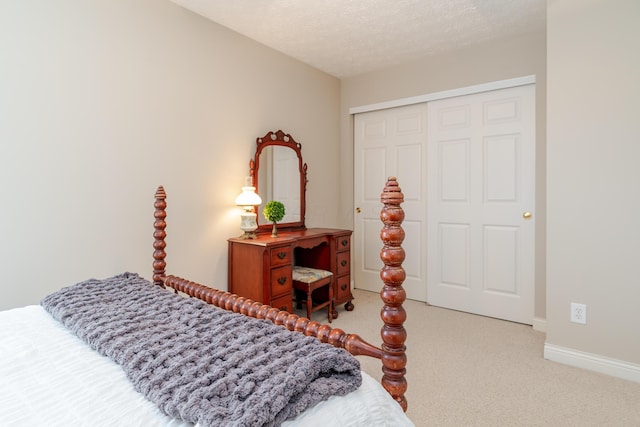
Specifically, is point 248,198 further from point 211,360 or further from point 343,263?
point 211,360

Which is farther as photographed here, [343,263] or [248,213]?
[343,263]

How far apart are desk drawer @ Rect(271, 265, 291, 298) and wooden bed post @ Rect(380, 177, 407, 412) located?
166 cm

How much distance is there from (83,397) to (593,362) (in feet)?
9.07

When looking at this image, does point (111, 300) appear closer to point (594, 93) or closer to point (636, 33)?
point (594, 93)

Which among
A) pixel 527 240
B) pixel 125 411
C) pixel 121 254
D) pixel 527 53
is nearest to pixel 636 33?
pixel 527 53

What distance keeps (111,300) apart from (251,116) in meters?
2.07

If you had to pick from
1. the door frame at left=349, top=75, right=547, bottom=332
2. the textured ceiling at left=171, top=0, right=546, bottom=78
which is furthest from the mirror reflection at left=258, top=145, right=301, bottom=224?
the door frame at left=349, top=75, right=547, bottom=332

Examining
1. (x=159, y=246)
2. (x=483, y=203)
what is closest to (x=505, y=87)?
(x=483, y=203)

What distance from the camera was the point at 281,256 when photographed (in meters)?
2.68

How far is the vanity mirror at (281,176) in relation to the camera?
3.05 meters

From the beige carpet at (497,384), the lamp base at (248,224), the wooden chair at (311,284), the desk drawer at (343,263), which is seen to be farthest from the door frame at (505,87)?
the lamp base at (248,224)

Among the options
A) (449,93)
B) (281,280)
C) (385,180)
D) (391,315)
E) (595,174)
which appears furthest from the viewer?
(385,180)

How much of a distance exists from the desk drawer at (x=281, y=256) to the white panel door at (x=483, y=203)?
5.29 ft

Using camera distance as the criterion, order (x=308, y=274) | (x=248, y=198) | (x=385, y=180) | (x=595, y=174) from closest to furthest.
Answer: (x=595, y=174)
(x=248, y=198)
(x=308, y=274)
(x=385, y=180)
